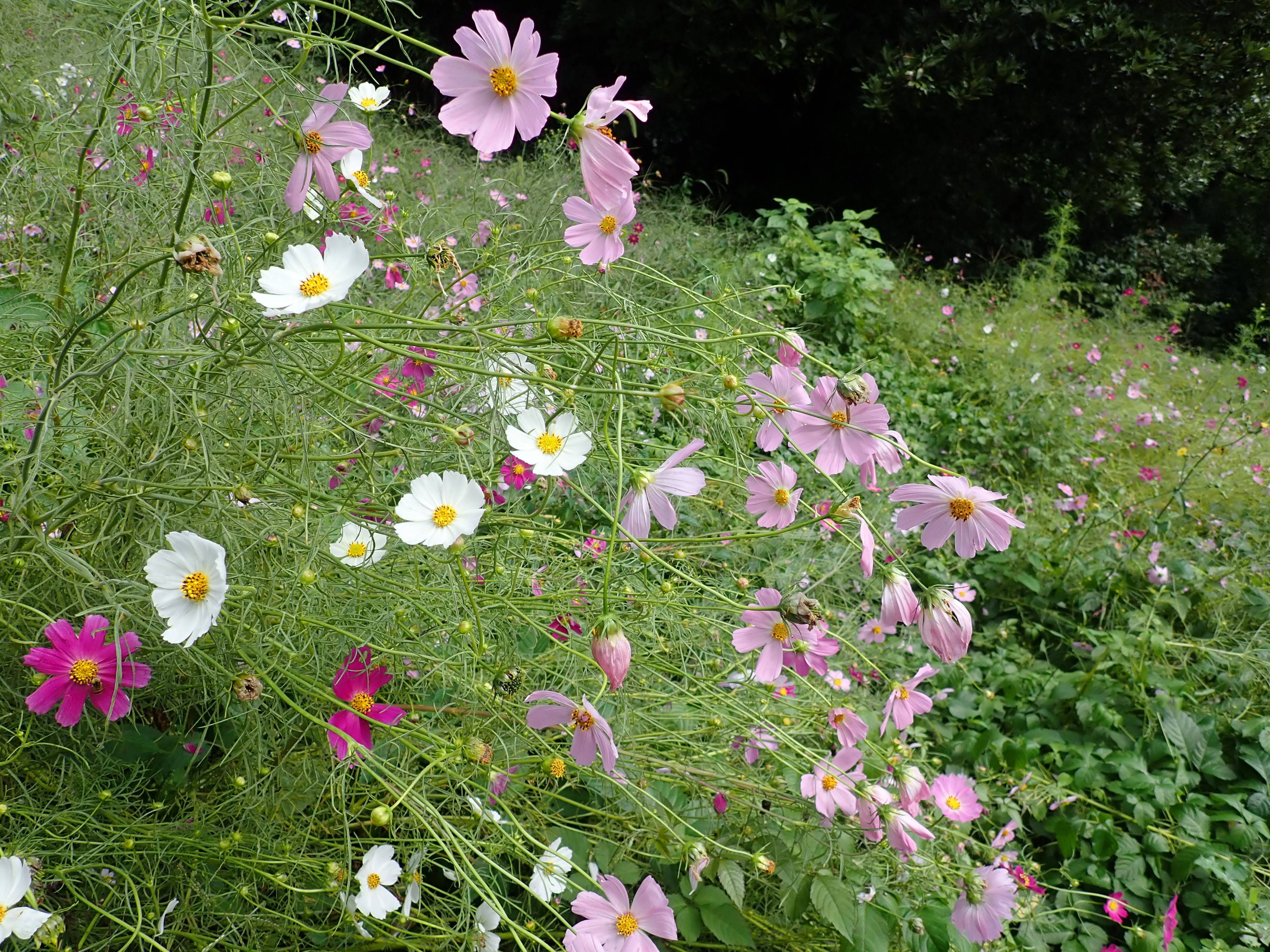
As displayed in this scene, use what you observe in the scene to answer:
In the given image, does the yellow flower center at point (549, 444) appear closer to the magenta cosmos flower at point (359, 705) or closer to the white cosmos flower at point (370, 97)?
the magenta cosmos flower at point (359, 705)

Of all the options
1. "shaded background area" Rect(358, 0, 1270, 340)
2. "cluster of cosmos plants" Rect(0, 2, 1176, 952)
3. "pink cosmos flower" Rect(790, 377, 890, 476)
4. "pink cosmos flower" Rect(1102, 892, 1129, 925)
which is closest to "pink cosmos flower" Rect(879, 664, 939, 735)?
"cluster of cosmos plants" Rect(0, 2, 1176, 952)

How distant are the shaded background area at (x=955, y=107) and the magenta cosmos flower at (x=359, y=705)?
351 cm

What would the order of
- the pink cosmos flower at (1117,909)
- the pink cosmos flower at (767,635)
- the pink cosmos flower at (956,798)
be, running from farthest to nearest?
the pink cosmos flower at (1117,909)
the pink cosmos flower at (956,798)
the pink cosmos flower at (767,635)

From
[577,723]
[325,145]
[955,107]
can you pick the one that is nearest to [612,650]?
[577,723]

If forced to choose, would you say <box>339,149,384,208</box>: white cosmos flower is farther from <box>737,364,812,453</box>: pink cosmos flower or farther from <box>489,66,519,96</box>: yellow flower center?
<box>737,364,812,453</box>: pink cosmos flower

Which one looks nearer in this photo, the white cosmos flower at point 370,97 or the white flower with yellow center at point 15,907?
the white flower with yellow center at point 15,907

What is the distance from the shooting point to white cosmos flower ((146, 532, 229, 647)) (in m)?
0.55

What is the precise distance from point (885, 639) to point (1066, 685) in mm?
353

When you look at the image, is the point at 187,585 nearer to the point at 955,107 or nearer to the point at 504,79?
the point at 504,79

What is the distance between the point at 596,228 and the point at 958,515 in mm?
402

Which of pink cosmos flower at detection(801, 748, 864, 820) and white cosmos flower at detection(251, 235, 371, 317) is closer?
white cosmos flower at detection(251, 235, 371, 317)

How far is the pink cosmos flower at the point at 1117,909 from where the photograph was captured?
125 centimetres

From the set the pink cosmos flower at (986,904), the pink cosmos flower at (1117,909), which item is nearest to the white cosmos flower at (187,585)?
the pink cosmos flower at (986,904)

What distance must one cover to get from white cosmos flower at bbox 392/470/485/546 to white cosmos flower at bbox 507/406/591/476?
5 centimetres
